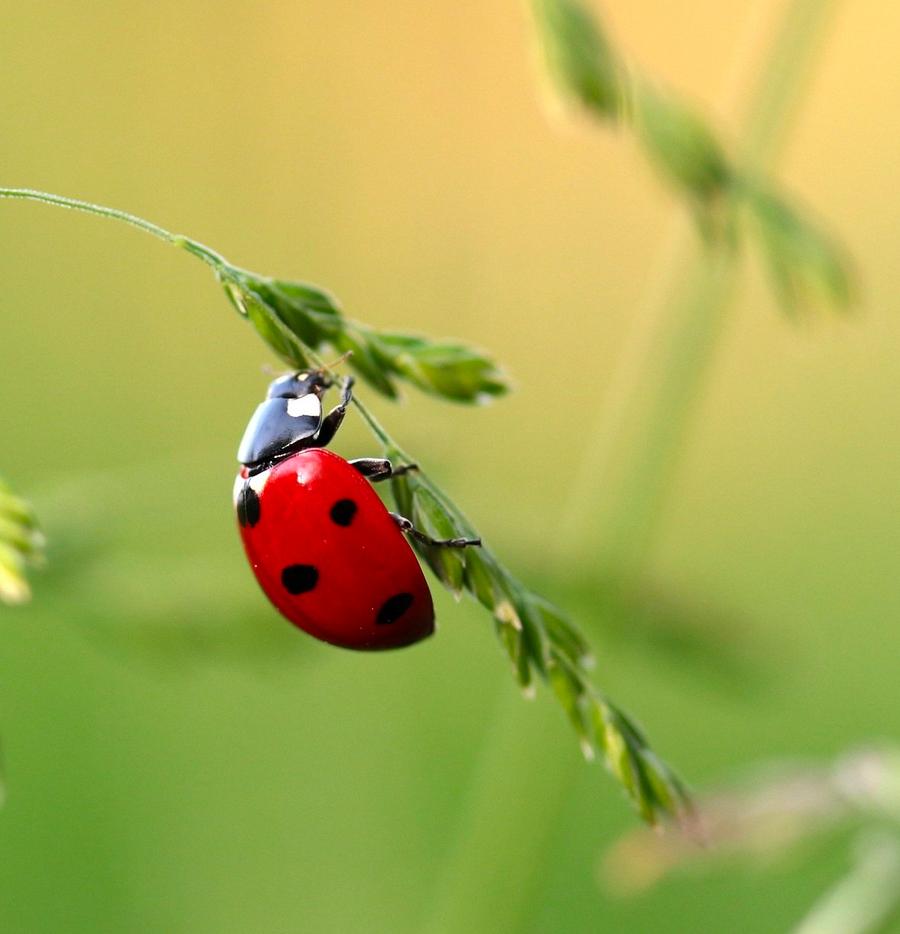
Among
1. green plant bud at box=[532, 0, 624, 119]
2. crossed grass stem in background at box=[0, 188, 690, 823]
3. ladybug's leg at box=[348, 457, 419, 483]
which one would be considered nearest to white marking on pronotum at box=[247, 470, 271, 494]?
ladybug's leg at box=[348, 457, 419, 483]

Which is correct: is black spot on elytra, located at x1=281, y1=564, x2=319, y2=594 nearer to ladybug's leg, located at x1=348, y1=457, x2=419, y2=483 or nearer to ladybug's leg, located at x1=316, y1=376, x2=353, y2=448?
ladybug's leg, located at x1=348, y1=457, x2=419, y2=483

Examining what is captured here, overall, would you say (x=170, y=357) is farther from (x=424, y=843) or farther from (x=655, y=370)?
(x=655, y=370)

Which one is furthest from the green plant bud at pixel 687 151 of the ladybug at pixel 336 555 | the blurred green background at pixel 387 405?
the blurred green background at pixel 387 405

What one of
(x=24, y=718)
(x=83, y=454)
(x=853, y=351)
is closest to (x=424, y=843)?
(x=24, y=718)

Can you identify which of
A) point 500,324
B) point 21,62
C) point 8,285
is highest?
point 21,62

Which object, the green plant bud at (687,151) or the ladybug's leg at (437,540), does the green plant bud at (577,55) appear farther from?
the ladybug's leg at (437,540)

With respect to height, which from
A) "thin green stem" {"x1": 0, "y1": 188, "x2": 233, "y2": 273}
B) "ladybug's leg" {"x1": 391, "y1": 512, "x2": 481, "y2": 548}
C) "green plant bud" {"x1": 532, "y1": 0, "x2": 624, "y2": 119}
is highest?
"green plant bud" {"x1": 532, "y1": 0, "x2": 624, "y2": 119}
